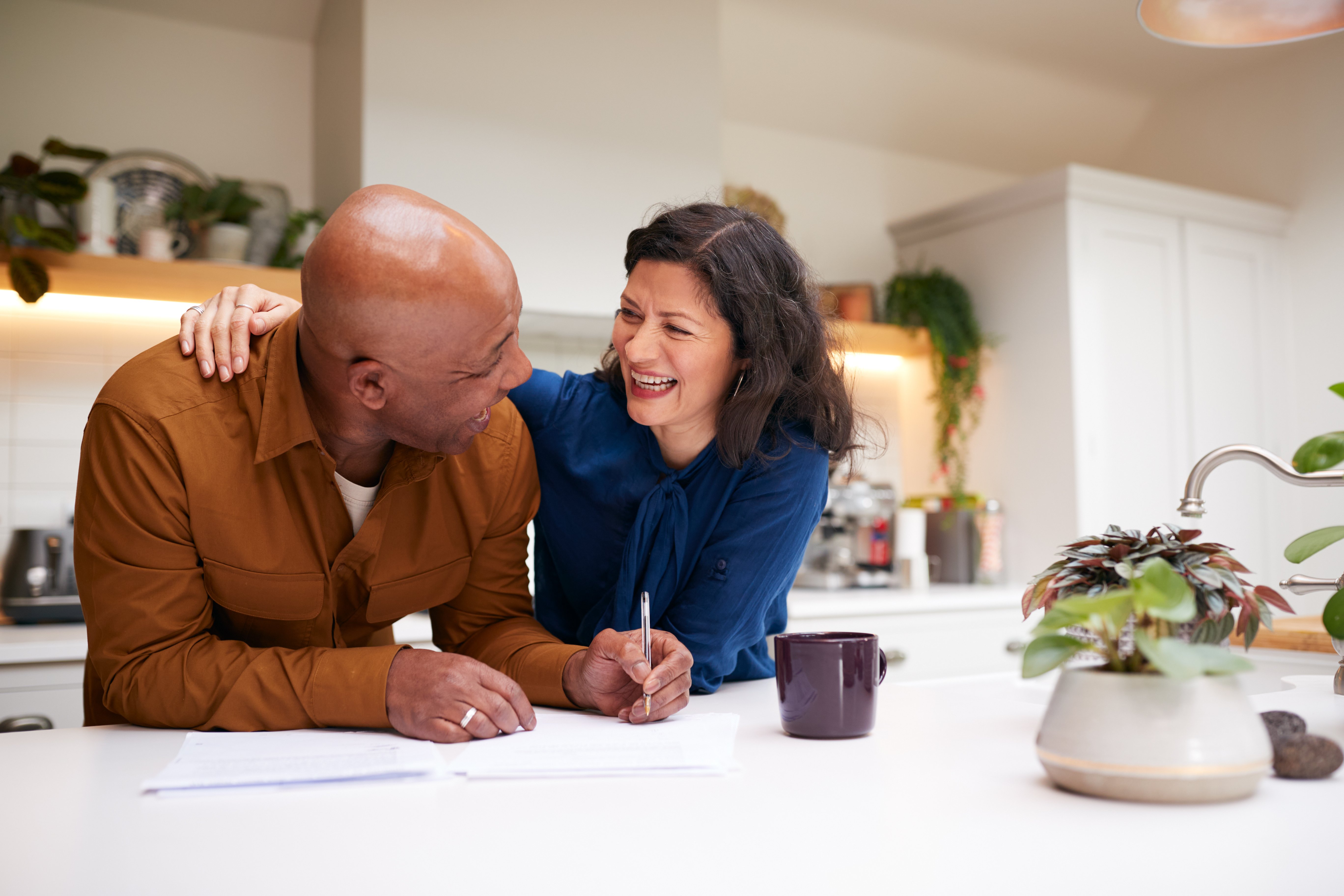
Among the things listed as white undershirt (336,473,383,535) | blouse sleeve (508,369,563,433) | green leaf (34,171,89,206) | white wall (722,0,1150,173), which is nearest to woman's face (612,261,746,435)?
blouse sleeve (508,369,563,433)

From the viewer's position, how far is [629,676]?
3.47ft

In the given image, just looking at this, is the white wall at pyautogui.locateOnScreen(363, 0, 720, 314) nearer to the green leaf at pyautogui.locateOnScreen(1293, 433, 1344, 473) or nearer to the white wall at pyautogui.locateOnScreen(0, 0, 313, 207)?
the white wall at pyautogui.locateOnScreen(0, 0, 313, 207)

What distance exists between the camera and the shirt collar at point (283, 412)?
1080 mm

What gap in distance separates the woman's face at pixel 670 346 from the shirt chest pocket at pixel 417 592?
1.01ft

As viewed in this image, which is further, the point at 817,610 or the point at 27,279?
the point at 817,610

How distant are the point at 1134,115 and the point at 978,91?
927mm

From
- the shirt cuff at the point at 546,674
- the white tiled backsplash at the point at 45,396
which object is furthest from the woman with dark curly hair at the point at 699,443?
the white tiled backsplash at the point at 45,396

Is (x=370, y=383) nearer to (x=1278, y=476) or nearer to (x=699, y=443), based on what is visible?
(x=699, y=443)

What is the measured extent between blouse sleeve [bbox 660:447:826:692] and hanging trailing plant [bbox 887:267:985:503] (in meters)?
2.54

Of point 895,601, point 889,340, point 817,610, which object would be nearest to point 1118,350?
point 889,340

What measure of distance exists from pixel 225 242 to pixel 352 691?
1.97 m

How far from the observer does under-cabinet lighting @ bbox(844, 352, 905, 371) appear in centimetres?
389

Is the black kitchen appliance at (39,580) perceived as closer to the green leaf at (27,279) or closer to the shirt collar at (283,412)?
the green leaf at (27,279)

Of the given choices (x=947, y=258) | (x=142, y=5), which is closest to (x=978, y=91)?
(x=947, y=258)
